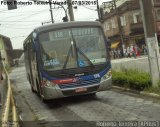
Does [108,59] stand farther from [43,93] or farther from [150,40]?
[43,93]

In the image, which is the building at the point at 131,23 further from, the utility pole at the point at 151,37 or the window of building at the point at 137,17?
the utility pole at the point at 151,37

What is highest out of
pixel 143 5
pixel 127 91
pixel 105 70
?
pixel 143 5

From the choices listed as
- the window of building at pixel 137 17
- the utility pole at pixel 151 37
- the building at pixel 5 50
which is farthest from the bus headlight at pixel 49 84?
the building at pixel 5 50

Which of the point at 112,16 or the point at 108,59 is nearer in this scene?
the point at 108,59

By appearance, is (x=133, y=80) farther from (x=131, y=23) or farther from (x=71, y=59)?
(x=131, y=23)

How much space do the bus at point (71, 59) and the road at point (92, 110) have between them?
2.16 ft

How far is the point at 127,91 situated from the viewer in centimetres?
1809

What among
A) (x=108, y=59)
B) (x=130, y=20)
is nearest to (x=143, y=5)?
(x=108, y=59)

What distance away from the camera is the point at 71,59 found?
1577cm

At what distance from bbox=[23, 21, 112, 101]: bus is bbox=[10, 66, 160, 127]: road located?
2.16ft

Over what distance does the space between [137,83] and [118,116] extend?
5.27m

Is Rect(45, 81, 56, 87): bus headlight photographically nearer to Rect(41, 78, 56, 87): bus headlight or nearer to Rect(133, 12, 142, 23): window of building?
Rect(41, 78, 56, 87): bus headlight

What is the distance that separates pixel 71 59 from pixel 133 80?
305 centimetres

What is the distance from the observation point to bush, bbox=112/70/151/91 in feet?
54.4
